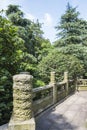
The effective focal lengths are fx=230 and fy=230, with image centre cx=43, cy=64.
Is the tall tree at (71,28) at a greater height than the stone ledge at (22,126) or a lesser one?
greater

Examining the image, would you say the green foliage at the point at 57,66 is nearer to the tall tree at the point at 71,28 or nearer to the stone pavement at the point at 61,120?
the tall tree at the point at 71,28

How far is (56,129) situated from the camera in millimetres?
6461

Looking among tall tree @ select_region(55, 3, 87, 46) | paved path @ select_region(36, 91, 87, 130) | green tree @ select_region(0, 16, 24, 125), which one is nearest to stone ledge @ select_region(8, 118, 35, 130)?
paved path @ select_region(36, 91, 87, 130)

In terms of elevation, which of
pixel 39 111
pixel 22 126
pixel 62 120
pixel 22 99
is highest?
pixel 22 99

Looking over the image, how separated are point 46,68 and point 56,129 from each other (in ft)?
34.2

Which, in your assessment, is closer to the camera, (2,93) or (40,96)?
(2,93)

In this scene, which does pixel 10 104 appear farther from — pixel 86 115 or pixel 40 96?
pixel 86 115

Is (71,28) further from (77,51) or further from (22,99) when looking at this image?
(22,99)

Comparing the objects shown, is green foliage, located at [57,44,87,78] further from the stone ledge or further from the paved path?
the stone ledge

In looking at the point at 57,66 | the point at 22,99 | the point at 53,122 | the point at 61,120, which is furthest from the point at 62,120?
the point at 57,66

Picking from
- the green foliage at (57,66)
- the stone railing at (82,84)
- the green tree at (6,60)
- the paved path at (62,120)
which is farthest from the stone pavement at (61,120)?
the stone railing at (82,84)

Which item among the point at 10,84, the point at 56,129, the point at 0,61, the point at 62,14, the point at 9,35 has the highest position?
the point at 62,14

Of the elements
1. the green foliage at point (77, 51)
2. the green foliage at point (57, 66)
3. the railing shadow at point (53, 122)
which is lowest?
the railing shadow at point (53, 122)

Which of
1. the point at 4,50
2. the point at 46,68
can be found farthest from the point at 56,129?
the point at 46,68
